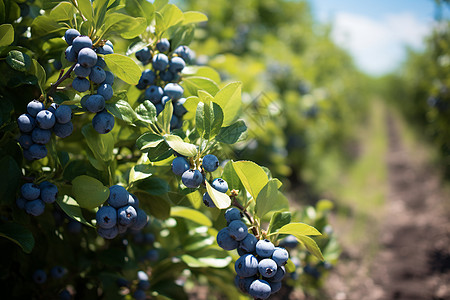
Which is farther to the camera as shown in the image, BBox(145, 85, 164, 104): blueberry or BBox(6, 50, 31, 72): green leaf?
BBox(145, 85, 164, 104): blueberry

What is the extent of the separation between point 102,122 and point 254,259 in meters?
0.48

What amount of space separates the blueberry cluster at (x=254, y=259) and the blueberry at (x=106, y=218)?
25cm

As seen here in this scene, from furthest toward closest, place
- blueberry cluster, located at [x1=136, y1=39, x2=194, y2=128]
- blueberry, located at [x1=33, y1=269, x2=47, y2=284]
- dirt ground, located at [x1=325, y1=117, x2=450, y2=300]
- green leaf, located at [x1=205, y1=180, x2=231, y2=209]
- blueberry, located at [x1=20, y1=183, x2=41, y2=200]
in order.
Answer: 1. dirt ground, located at [x1=325, y1=117, x2=450, y2=300]
2. blueberry, located at [x1=33, y1=269, x2=47, y2=284]
3. blueberry cluster, located at [x1=136, y1=39, x2=194, y2=128]
4. blueberry, located at [x1=20, y1=183, x2=41, y2=200]
5. green leaf, located at [x1=205, y1=180, x2=231, y2=209]

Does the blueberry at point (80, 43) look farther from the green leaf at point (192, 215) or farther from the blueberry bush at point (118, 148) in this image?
the green leaf at point (192, 215)

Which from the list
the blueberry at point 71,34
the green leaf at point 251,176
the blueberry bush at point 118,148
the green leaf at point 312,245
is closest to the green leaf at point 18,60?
the blueberry bush at point 118,148

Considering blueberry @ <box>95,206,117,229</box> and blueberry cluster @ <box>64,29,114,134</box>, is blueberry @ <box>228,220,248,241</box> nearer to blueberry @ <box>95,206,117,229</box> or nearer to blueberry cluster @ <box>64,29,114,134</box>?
blueberry @ <box>95,206,117,229</box>

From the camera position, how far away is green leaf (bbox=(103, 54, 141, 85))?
32.1 inches

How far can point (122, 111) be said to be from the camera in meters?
0.85

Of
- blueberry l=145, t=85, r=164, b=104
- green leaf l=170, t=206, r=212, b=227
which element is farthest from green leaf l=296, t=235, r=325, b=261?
blueberry l=145, t=85, r=164, b=104

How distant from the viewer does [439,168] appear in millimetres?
6977

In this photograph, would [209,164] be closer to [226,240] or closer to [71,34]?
[226,240]

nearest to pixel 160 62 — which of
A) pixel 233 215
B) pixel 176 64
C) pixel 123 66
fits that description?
pixel 176 64

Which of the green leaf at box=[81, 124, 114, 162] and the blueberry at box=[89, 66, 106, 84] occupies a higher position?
the blueberry at box=[89, 66, 106, 84]

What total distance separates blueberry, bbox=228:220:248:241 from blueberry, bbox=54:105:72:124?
1.52ft
